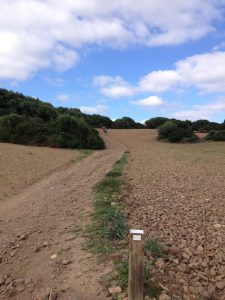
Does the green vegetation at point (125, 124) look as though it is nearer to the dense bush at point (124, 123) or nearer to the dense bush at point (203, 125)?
the dense bush at point (124, 123)

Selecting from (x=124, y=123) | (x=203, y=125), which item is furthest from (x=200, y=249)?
(x=124, y=123)

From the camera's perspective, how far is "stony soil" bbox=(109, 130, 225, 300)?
4227 mm

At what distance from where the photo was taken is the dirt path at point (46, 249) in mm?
4244

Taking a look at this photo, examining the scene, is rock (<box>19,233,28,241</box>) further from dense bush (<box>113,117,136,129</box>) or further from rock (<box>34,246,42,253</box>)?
dense bush (<box>113,117,136,129</box>)

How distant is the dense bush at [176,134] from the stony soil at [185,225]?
19295 mm

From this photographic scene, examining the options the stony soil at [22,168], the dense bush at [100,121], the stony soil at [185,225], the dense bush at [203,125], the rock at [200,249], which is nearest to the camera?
the stony soil at [185,225]

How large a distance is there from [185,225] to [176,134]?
2547 centimetres

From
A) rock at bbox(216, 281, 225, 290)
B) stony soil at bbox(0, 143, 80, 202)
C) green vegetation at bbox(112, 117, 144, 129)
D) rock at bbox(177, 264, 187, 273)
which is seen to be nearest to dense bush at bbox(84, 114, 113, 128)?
green vegetation at bbox(112, 117, 144, 129)

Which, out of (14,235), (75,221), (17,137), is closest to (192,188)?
(75,221)

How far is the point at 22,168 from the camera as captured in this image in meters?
13.3

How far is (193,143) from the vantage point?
1174 inches

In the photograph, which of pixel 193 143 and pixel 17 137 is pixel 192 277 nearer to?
pixel 17 137

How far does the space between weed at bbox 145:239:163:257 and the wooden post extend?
114 centimetres

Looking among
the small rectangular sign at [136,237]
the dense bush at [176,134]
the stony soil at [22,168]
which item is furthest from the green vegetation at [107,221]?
the dense bush at [176,134]
